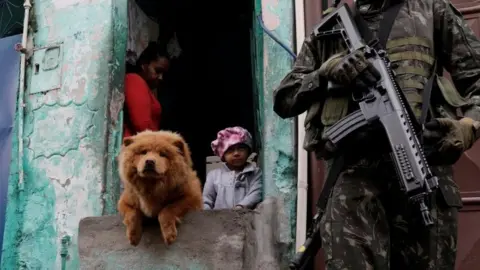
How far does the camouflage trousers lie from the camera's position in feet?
7.47

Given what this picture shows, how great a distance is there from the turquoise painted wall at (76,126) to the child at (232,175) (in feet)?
0.58

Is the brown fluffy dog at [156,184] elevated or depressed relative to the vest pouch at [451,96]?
depressed

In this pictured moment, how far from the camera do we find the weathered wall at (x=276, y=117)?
3771 millimetres

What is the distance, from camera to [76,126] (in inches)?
170

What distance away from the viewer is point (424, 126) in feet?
7.67

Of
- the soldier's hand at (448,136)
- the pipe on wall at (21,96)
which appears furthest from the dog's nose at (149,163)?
the pipe on wall at (21,96)

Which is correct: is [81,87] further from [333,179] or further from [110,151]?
[333,179]

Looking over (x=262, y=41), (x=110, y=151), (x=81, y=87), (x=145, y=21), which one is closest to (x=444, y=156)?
(x=262, y=41)

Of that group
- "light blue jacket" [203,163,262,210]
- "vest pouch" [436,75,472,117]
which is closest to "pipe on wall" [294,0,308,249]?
"light blue jacket" [203,163,262,210]

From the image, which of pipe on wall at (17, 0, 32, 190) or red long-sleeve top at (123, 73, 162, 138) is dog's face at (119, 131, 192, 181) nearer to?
red long-sleeve top at (123, 73, 162, 138)

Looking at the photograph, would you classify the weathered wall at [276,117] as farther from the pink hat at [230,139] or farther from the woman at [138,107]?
the woman at [138,107]

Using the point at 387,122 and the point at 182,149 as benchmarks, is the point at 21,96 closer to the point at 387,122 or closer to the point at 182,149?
the point at 182,149

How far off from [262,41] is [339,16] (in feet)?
5.09

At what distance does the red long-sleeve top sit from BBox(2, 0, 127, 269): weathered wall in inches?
3.9
